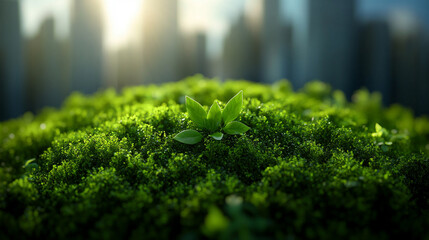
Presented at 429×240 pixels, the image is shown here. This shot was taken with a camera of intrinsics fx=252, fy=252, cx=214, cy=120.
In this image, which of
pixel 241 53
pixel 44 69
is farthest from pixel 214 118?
pixel 44 69

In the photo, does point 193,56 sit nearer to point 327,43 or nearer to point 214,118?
point 327,43

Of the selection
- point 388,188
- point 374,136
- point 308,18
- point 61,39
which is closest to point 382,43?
point 308,18

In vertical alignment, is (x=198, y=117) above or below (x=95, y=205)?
above

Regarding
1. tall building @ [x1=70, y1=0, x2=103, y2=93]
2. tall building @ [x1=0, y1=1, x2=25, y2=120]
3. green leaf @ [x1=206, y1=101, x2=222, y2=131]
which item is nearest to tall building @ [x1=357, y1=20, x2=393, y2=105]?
tall building @ [x1=70, y1=0, x2=103, y2=93]

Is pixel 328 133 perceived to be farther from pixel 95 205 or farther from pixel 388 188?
pixel 95 205

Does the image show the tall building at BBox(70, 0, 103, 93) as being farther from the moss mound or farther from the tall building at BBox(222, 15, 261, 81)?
the moss mound

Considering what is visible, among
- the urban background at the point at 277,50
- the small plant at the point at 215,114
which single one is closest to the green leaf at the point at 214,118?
the small plant at the point at 215,114

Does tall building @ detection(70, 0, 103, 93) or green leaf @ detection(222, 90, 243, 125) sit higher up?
tall building @ detection(70, 0, 103, 93)
